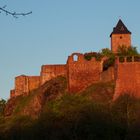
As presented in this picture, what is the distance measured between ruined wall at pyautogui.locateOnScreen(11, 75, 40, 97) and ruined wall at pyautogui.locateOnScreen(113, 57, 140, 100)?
1197cm

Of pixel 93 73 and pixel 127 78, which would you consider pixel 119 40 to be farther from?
pixel 127 78

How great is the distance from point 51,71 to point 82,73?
19.0ft

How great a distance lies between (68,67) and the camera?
56.1 metres

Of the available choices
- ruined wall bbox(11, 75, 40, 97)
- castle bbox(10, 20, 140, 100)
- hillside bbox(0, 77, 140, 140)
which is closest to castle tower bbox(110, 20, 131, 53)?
castle bbox(10, 20, 140, 100)

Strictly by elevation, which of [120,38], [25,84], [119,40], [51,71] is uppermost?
[120,38]

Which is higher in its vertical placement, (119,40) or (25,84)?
(119,40)

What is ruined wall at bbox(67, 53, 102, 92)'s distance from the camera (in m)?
55.1

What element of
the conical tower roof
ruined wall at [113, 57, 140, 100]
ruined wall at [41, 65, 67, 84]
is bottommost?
ruined wall at [113, 57, 140, 100]

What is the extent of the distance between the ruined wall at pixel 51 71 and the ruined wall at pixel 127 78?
6.74m

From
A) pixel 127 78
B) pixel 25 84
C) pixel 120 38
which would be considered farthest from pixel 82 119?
pixel 120 38

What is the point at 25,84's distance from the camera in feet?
209

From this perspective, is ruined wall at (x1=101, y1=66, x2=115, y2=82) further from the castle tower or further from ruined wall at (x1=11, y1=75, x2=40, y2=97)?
ruined wall at (x1=11, y1=75, x2=40, y2=97)

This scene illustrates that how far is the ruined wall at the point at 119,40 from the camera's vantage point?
207ft

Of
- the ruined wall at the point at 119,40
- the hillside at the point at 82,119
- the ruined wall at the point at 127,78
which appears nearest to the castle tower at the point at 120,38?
the ruined wall at the point at 119,40
